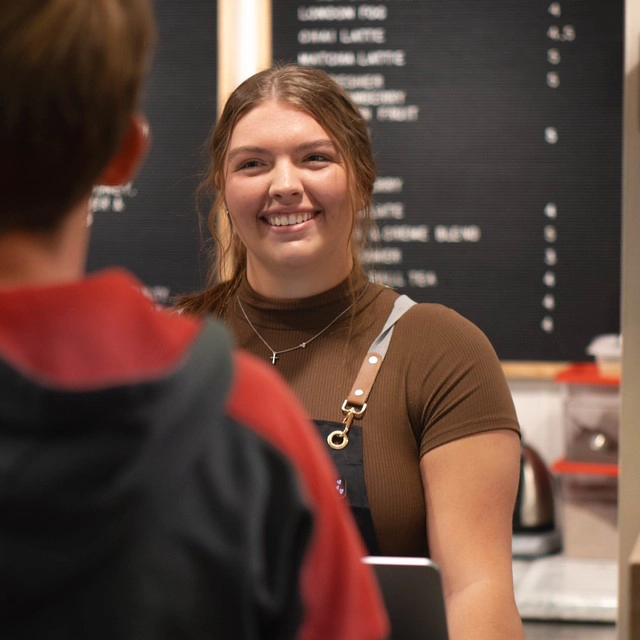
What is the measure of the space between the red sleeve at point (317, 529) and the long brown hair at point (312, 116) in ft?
3.31

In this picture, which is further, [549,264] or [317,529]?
[549,264]

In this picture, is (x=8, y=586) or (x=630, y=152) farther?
(x=630, y=152)

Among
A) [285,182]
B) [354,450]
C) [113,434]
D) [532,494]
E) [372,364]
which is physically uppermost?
[285,182]

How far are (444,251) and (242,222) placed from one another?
1.48 meters

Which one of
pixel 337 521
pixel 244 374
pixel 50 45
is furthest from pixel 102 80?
pixel 337 521

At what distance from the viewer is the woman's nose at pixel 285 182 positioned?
5.16ft

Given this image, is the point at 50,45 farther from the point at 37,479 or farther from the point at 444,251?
the point at 444,251

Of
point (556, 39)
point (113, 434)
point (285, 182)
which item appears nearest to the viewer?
point (113, 434)

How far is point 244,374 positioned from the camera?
0.63 metres

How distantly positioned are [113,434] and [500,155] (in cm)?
253

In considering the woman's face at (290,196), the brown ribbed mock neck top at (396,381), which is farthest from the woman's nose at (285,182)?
the brown ribbed mock neck top at (396,381)

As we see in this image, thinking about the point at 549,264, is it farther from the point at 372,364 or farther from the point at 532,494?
the point at 372,364

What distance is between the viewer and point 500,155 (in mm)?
2982

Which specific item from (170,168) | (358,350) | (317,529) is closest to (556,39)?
(170,168)
